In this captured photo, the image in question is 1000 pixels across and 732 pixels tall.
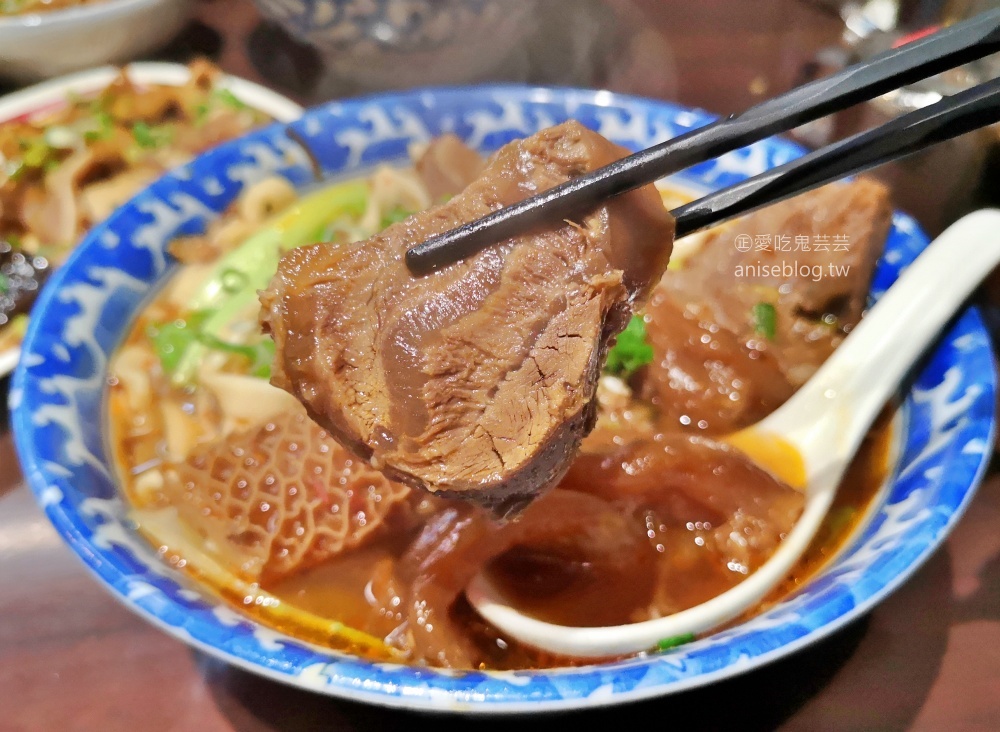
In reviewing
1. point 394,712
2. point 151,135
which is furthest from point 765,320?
point 151,135

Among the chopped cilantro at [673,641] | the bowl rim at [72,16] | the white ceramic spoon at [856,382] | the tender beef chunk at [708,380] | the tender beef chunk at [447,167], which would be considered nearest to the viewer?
the chopped cilantro at [673,641]

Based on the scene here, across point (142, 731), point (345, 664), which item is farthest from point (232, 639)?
point (142, 731)

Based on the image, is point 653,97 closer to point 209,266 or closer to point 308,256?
point 209,266

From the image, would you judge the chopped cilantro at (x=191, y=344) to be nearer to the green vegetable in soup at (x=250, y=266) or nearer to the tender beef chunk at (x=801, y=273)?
the green vegetable in soup at (x=250, y=266)

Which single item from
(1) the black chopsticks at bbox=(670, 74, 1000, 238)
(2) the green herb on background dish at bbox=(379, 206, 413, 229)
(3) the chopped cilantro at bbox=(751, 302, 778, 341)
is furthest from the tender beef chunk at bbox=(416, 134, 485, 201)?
(1) the black chopsticks at bbox=(670, 74, 1000, 238)

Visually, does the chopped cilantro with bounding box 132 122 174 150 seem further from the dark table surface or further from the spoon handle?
the spoon handle

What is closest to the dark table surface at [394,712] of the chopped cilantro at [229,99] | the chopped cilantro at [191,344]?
the chopped cilantro at [191,344]

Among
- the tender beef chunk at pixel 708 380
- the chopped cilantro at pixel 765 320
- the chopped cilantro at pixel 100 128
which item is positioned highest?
the chopped cilantro at pixel 765 320

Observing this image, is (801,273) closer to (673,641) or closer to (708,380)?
(708,380)

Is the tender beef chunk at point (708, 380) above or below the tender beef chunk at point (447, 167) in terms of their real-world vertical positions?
below
